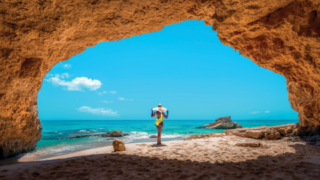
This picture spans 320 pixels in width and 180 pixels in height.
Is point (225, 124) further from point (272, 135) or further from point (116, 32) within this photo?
point (116, 32)

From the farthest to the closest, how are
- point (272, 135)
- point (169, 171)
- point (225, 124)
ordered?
point (225, 124), point (272, 135), point (169, 171)

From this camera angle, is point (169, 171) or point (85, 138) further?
point (85, 138)

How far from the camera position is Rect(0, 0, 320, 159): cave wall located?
406cm

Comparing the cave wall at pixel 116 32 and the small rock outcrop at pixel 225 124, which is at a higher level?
the cave wall at pixel 116 32

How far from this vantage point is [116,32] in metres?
5.86

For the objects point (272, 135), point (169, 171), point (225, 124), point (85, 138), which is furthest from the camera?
point (225, 124)

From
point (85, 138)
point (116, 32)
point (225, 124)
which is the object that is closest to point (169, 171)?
point (116, 32)

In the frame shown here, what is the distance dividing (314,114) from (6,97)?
41.5 ft

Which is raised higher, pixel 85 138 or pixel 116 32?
pixel 116 32

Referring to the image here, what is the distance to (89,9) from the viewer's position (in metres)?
4.47

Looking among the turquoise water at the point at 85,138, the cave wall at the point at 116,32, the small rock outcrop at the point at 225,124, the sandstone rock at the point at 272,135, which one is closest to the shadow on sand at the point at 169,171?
the cave wall at the point at 116,32

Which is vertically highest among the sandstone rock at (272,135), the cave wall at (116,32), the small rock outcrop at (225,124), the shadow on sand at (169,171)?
the cave wall at (116,32)

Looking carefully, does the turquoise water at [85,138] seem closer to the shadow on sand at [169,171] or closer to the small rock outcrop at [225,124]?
the small rock outcrop at [225,124]

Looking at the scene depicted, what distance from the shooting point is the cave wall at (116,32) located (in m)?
4.06
